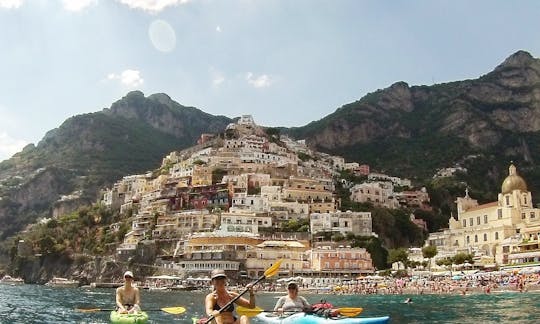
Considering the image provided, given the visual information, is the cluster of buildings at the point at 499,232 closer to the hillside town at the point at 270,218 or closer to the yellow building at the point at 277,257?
the hillside town at the point at 270,218

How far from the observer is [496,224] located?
8206 centimetres


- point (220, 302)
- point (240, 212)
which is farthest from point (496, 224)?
point (220, 302)

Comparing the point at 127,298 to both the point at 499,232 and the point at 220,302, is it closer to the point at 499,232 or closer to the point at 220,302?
the point at 220,302

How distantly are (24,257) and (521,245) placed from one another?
9022cm

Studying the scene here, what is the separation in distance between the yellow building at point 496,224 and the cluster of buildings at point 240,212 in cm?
1340

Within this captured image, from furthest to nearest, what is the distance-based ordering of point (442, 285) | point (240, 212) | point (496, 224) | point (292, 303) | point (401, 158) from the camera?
point (401, 158) < point (240, 212) < point (496, 224) < point (442, 285) < point (292, 303)

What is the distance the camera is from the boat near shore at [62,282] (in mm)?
96363

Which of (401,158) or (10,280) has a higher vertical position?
(401,158)

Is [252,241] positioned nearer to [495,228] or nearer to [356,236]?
[356,236]

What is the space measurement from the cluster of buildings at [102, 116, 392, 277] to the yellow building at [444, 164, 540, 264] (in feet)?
44.0

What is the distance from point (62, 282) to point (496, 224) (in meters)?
69.1

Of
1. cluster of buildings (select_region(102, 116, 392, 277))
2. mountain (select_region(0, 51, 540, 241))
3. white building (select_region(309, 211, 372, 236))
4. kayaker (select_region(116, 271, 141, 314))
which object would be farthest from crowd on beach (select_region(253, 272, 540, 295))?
mountain (select_region(0, 51, 540, 241))

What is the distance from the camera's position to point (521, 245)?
71688mm

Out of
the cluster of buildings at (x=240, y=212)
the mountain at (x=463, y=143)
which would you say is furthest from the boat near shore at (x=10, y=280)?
the mountain at (x=463, y=143)
